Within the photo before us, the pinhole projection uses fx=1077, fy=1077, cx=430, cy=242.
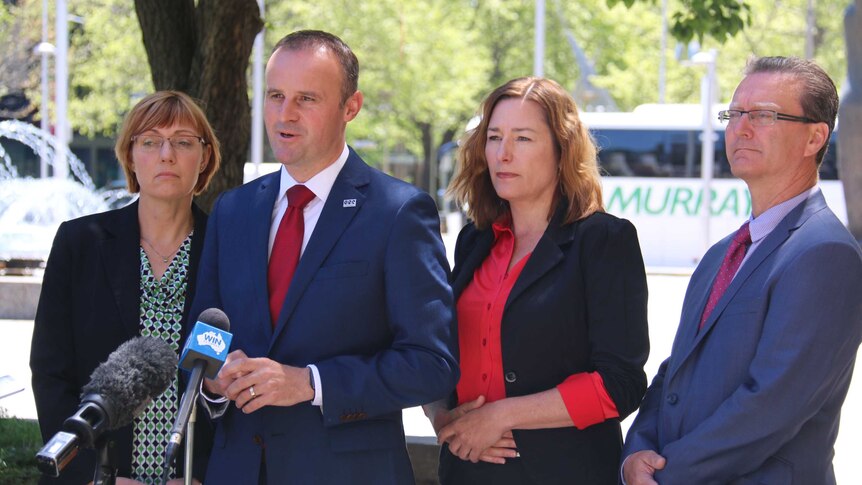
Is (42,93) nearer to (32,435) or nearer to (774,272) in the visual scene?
(32,435)

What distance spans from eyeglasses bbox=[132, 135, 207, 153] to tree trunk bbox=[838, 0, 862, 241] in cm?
752

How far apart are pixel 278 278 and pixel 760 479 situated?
1.51 m

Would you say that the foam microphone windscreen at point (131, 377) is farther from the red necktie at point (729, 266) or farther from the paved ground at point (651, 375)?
the red necktie at point (729, 266)

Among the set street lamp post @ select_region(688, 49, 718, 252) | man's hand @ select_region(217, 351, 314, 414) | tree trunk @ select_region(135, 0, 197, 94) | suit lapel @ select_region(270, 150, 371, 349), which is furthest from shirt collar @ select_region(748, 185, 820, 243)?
street lamp post @ select_region(688, 49, 718, 252)

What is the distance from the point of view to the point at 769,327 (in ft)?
9.83

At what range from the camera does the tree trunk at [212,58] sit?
20.9ft

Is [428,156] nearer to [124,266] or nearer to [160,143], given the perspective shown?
[160,143]

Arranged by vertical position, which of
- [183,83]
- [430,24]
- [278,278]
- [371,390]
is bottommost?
[371,390]

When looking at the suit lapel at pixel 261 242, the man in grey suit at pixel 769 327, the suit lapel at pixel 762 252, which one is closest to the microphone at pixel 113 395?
the suit lapel at pixel 261 242

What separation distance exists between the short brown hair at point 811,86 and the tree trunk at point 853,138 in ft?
23.3

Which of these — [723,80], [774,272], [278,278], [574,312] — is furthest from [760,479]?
[723,80]

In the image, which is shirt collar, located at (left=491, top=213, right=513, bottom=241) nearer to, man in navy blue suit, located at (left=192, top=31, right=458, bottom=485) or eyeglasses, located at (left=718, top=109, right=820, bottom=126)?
man in navy blue suit, located at (left=192, top=31, right=458, bottom=485)

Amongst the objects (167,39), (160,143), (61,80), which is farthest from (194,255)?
(61,80)

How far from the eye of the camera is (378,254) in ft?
10.4
